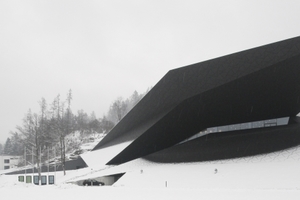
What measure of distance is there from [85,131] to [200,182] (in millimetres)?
51663

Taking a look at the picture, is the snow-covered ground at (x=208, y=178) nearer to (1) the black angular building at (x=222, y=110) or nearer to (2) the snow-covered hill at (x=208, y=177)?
(2) the snow-covered hill at (x=208, y=177)

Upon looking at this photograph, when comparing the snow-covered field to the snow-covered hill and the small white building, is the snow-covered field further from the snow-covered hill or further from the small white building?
the small white building

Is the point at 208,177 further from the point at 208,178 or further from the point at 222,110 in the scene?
the point at 222,110

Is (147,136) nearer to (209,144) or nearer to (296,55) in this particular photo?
(209,144)

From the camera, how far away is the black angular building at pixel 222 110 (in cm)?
1775

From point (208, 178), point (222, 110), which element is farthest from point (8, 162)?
point (208, 178)

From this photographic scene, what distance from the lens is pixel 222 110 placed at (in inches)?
886

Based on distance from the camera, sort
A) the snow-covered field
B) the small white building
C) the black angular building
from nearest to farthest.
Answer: the snow-covered field → the black angular building → the small white building

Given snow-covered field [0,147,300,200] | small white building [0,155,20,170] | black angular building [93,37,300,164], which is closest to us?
snow-covered field [0,147,300,200]

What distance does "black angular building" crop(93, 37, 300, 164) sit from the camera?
1775cm

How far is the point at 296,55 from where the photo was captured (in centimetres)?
1641

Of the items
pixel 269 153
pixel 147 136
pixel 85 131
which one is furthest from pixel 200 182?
pixel 85 131

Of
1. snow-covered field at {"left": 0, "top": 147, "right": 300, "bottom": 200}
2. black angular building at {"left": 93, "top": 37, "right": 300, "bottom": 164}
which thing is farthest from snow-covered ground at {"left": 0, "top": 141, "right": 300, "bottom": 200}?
black angular building at {"left": 93, "top": 37, "right": 300, "bottom": 164}

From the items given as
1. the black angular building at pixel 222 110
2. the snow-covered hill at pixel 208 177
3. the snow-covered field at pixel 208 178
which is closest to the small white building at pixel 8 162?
the black angular building at pixel 222 110
